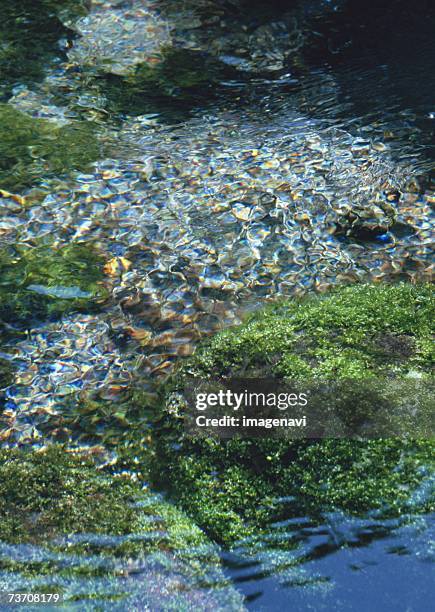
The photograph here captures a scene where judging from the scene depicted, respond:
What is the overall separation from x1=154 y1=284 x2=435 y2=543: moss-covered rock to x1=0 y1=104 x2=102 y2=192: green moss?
226 centimetres

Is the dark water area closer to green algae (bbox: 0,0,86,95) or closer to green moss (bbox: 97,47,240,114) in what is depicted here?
green moss (bbox: 97,47,240,114)

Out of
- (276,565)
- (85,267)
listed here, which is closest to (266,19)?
(85,267)

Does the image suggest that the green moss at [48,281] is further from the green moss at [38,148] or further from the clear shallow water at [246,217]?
the green moss at [38,148]

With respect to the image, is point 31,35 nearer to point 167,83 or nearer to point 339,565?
point 167,83

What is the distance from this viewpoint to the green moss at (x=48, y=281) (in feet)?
14.4

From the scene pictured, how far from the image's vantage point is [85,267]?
183 inches

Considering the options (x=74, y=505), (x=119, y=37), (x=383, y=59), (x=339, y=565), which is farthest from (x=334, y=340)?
(x=119, y=37)

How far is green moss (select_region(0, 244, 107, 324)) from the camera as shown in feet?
14.4

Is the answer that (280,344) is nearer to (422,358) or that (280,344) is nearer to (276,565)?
(422,358)

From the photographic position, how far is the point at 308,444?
11.1ft

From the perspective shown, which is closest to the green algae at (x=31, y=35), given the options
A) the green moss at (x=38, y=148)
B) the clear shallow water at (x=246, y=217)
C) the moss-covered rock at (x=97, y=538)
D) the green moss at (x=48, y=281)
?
the clear shallow water at (x=246, y=217)

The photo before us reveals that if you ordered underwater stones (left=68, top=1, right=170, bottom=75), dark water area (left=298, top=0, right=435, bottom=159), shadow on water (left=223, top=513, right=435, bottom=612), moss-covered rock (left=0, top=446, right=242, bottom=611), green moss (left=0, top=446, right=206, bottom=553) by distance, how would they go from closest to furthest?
shadow on water (left=223, top=513, right=435, bottom=612), moss-covered rock (left=0, top=446, right=242, bottom=611), green moss (left=0, top=446, right=206, bottom=553), dark water area (left=298, top=0, right=435, bottom=159), underwater stones (left=68, top=1, right=170, bottom=75)

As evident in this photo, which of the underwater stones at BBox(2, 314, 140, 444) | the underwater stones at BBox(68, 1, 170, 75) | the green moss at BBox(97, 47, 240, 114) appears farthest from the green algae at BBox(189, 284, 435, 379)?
the underwater stones at BBox(68, 1, 170, 75)

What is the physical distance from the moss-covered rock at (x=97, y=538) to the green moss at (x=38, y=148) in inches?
104
